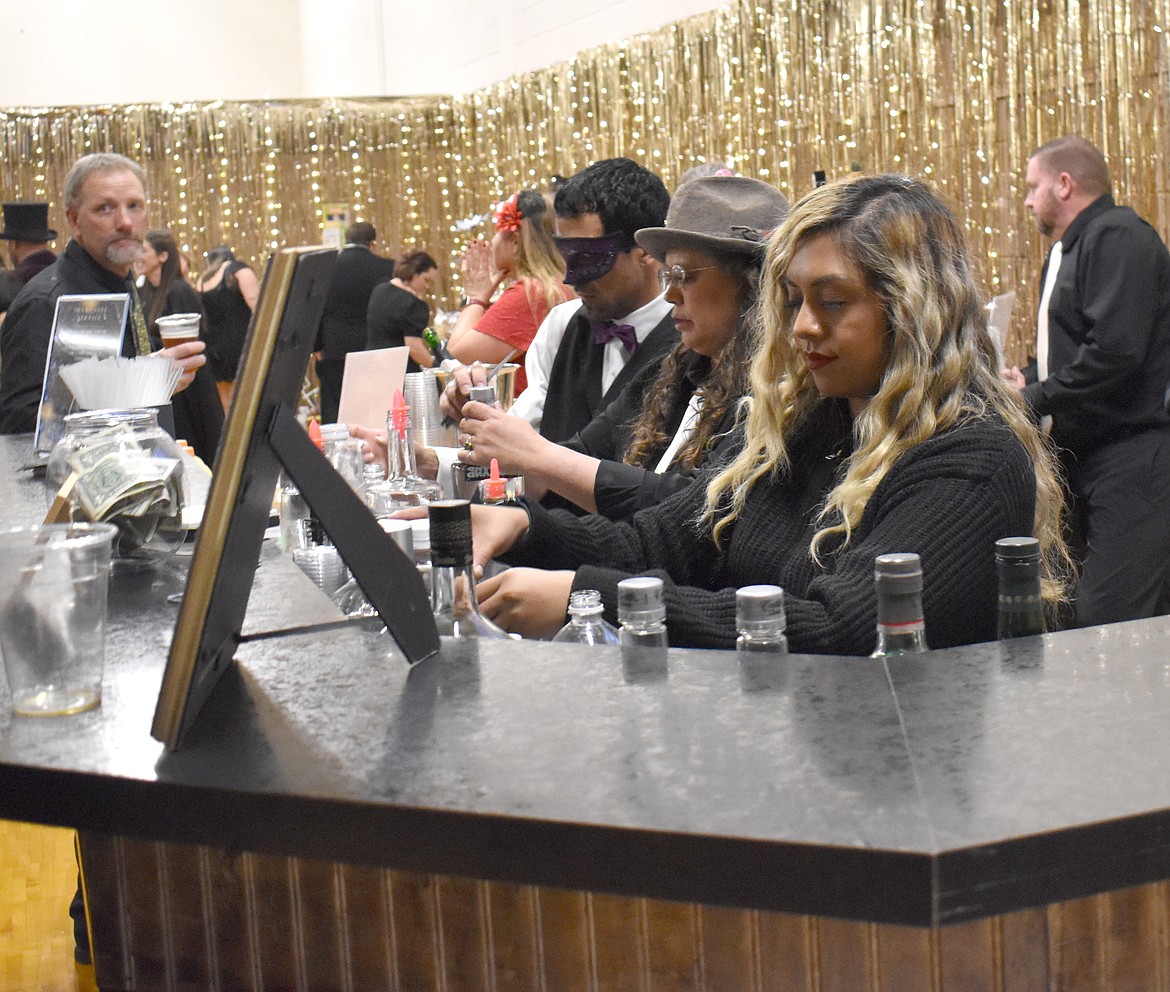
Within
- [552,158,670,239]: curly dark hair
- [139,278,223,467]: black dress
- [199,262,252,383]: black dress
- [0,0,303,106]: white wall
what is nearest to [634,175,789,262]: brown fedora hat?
[552,158,670,239]: curly dark hair

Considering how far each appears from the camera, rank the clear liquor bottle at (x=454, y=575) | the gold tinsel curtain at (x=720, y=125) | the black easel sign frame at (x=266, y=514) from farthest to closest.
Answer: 1. the gold tinsel curtain at (x=720, y=125)
2. the clear liquor bottle at (x=454, y=575)
3. the black easel sign frame at (x=266, y=514)

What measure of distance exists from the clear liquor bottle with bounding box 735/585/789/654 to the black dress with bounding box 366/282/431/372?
6.10m

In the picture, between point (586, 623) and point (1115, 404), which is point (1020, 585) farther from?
point (1115, 404)

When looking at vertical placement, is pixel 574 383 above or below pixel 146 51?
below

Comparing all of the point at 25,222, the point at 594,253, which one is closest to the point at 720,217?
the point at 594,253

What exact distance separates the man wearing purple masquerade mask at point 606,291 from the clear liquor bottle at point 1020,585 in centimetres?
193

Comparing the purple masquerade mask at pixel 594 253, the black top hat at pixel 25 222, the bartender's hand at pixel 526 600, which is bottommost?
the bartender's hand at pixel 526 600

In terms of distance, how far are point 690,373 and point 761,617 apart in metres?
1.59

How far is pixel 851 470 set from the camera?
72.7 inches

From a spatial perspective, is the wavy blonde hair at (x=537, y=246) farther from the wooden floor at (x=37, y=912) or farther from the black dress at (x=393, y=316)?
the black dress at (x=393, y=316)

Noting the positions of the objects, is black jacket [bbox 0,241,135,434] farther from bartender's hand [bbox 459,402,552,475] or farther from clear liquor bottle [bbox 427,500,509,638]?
clear liquor bottle [bbox 427,500,509,638]

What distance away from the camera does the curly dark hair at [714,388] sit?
262 centimetres

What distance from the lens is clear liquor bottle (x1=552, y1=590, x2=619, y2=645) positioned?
160cm

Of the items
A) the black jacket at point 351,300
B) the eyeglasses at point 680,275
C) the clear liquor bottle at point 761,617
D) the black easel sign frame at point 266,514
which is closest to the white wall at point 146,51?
the black jacket at point 351,300
